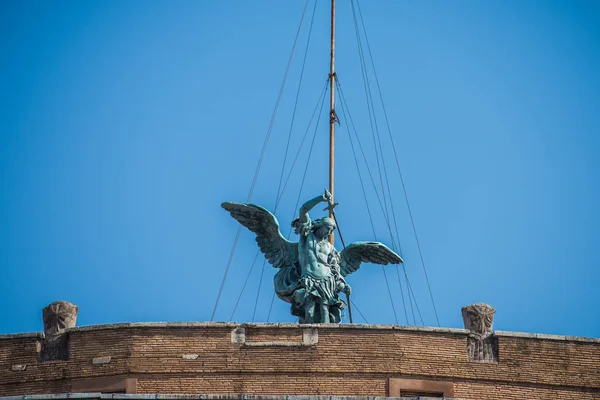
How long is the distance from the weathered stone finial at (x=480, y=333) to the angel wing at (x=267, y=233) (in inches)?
199

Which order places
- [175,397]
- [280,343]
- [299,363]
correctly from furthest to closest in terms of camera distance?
[280,343] < [299,363] < [175,397]

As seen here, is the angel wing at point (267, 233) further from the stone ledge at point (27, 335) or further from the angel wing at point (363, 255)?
the stone ledge at point (27, 335)

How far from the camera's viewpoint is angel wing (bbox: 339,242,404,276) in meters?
51.7

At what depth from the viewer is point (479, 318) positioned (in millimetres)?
48938

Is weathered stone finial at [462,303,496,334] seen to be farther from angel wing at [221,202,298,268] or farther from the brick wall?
angel wing at [221,202,298,268]

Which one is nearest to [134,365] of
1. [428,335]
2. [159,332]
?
[159,332]

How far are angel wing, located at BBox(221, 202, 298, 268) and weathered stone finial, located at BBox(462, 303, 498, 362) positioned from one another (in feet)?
16.6

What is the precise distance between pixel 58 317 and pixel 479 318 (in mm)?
10280

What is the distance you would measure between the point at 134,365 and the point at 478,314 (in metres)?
8.48

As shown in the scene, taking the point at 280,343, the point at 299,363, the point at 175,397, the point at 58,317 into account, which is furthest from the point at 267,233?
the point at 175,397

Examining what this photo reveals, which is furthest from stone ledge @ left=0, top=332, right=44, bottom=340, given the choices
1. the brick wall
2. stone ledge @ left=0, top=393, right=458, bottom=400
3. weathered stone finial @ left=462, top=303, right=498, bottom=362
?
weathered stone finial @ left=462, top=303, right=498, bottom=362

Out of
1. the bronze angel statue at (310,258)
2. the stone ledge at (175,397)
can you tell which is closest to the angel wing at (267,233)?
the bronze angel statue at (310,258)

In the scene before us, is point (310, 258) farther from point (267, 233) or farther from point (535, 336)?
point (535, 336)

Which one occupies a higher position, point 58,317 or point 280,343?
point 58,317
